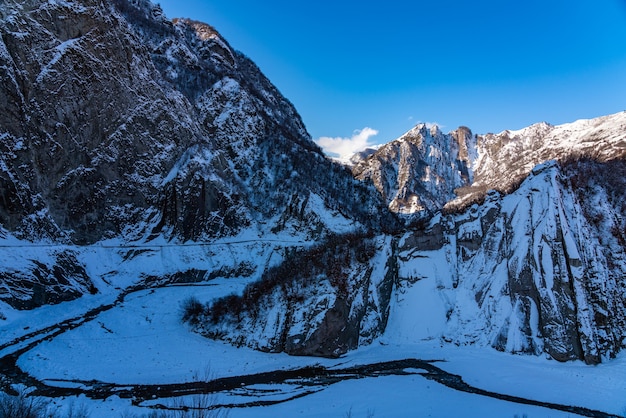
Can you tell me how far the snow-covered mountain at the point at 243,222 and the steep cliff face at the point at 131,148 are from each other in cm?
28

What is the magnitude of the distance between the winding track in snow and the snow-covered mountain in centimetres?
473

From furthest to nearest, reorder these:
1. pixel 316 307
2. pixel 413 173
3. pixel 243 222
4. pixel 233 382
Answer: pixel 413 173 → pixel 243 222 → pixel 316 307 → pixel 233 382

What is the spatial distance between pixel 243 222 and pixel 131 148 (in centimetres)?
2318

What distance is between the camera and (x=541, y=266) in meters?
36.8

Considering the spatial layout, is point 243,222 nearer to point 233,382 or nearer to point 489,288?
point 233,382

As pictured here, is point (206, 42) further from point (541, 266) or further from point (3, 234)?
point (541, 266)

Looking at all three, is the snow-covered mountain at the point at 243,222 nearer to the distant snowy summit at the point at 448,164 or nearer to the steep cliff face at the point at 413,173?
the steep cliff face at the point at 413,173

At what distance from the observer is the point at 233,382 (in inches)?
1119

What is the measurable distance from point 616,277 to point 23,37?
7979 cm

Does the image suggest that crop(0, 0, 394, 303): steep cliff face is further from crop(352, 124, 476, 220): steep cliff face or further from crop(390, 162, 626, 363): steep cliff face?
crop(352, 124, 476, 220): steep cliff face

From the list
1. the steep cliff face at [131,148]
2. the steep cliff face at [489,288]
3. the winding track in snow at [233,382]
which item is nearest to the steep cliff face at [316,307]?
the steep cliff face at [489,288]

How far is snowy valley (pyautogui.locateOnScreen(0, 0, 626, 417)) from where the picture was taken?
88.6 ft

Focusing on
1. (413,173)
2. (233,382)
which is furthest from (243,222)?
(413,173)

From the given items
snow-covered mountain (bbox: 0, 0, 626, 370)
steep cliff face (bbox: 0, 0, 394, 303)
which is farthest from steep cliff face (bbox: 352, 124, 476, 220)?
steep cliff face (bbox: 0, 0, 394, 303)
